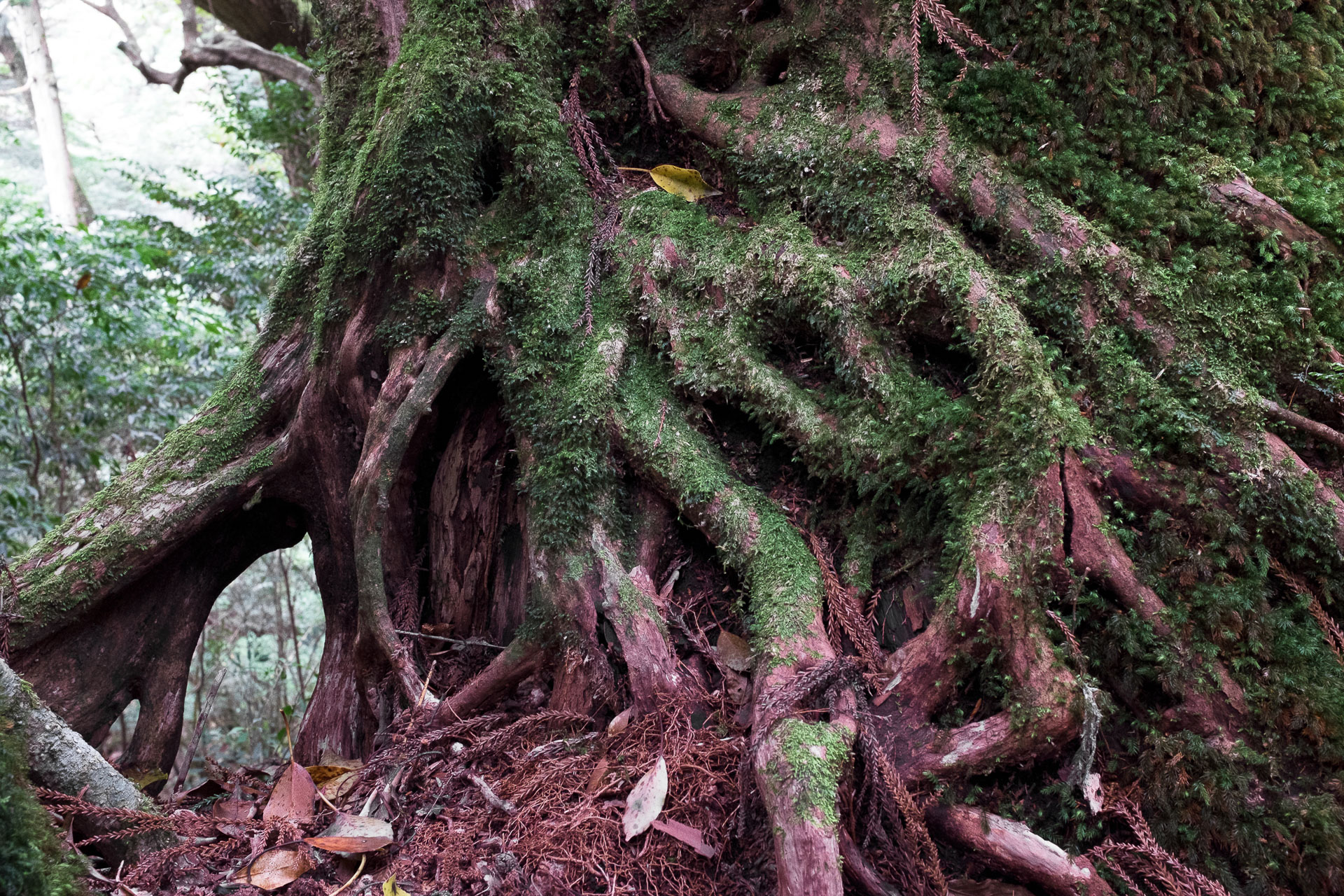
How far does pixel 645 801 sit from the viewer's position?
2.19 meters

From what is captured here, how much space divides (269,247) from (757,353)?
6066 millimetres

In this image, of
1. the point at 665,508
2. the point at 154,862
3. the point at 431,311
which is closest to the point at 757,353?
the point at 665,508

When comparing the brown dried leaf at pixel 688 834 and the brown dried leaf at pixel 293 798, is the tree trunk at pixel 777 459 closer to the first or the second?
the brown dried leaf at pixel 688 834

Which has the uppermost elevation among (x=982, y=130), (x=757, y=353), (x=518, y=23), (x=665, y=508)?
(x=518, y=23)

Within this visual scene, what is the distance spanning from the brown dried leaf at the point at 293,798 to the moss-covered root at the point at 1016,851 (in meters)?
1.96

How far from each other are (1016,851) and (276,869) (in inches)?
80.7

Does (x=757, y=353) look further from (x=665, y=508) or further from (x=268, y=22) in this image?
(x=268, y=22)

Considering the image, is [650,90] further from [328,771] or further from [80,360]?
[80,360]

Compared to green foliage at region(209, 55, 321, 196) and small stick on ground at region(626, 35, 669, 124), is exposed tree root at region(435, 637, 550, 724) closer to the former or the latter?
small stick on ground at region(626, 35, 669, 124)

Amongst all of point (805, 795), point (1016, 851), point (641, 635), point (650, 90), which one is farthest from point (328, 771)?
point (650, 90)

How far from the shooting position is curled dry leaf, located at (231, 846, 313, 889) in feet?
7.28

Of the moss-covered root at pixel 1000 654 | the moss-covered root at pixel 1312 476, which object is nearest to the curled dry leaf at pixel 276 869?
the moss-covered root at pixel 1000 654

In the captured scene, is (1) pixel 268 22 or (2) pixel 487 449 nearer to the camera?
(2) pixel 487 449

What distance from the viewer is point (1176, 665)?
7.07 feet
